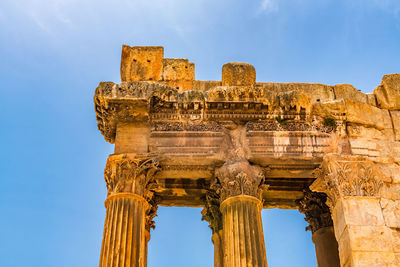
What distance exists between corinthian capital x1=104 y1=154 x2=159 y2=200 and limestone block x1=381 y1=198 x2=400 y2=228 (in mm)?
6183

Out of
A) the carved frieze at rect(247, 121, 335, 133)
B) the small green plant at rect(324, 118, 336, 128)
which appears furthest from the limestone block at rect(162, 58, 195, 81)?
the small green plant at rect(324, 118, 336, 128)

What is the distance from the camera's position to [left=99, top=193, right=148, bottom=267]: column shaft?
555 inches

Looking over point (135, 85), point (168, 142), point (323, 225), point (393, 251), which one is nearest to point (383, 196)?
point (393, 251)

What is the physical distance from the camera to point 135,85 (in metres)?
16.3

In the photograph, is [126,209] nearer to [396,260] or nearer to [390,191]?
[396,260]

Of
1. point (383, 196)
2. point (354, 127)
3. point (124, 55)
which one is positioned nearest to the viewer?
point (383, 196)

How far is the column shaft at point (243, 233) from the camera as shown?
14.3 m

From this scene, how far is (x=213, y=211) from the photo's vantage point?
18.2 meters

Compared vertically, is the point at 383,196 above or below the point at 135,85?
below

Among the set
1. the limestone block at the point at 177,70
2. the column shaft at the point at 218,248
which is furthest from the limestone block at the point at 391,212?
the limestone block at the point at 177,70

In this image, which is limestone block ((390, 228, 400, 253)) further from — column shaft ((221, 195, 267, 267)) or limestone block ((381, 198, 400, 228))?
column shaft ((221, 195, 267, 267))

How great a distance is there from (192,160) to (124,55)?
4.36 metres

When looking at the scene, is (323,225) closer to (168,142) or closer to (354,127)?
(354,127)

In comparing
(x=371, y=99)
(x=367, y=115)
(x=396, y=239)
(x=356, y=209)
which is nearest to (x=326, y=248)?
(x=356, y=209)
